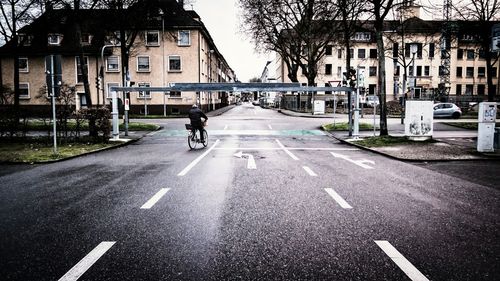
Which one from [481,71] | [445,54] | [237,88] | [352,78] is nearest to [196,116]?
[237,88]

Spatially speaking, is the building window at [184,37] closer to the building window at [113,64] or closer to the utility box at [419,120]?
the building window at [113,64]

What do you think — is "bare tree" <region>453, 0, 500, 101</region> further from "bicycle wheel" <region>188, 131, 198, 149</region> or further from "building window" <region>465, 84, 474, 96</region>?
"building window" <region>465, 84, 474, 96</region>

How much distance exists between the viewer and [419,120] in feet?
55.5

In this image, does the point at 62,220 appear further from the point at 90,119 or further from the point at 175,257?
the point at 90,119

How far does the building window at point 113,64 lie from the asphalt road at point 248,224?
38.4 m

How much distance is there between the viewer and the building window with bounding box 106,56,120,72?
45844 millimetres

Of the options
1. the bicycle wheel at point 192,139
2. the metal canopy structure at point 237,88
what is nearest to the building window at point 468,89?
the metal canopy structure at point 237,88

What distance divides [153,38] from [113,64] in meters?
5.95

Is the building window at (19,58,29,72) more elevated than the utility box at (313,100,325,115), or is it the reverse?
the building window at (19,58,29,72)

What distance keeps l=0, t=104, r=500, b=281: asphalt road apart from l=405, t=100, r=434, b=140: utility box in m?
7.08

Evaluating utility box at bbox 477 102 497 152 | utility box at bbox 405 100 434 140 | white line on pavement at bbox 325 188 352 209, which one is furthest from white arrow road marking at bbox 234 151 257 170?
utility box at bbox 477 102 497 152

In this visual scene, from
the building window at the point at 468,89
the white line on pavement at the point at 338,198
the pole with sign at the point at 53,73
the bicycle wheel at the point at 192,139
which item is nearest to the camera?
the white line on pavement at the point at 338,198

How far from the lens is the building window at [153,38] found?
45.3 metres

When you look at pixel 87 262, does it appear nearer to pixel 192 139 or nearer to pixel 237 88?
pixel 192 139
